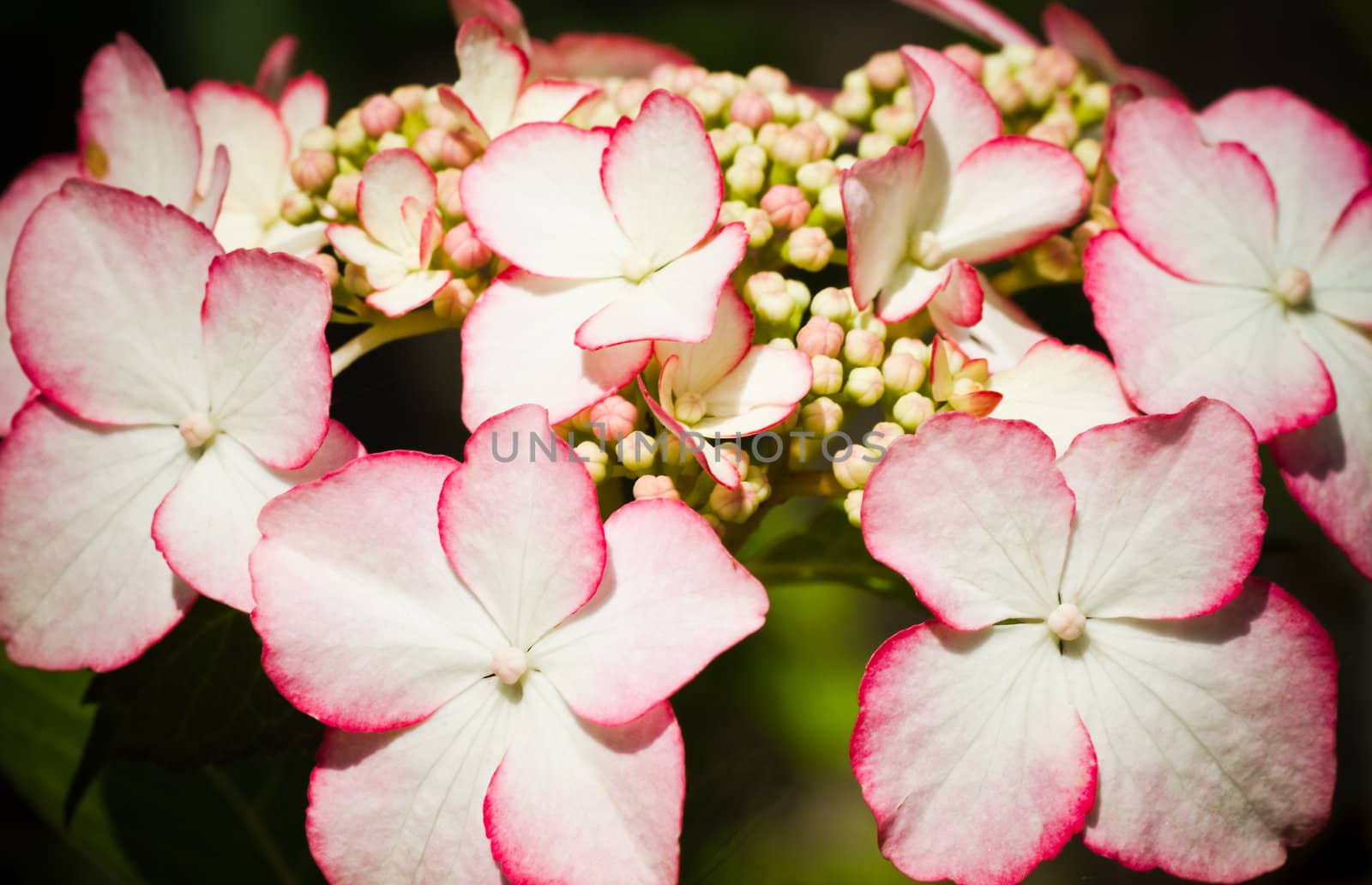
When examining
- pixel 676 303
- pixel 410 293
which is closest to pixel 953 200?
pixel 676 303

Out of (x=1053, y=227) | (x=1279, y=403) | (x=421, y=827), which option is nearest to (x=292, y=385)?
(x=421, y=827)

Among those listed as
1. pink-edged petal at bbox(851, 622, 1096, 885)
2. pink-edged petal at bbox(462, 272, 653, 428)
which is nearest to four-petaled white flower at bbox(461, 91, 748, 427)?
pink-edged petal at bbox(462, 272, 653, 428)

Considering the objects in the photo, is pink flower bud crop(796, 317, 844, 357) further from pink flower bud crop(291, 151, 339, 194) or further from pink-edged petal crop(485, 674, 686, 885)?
pink flower bud crop(291, 151, 339, 194)

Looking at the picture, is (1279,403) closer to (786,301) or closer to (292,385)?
(786,301)

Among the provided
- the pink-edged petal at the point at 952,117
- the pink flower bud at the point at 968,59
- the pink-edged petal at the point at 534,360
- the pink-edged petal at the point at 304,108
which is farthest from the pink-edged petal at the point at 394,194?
the pink flower bud at the point at 968,59

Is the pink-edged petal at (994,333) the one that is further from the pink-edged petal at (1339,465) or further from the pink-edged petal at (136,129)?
the pink-edged petal at (136,129)
